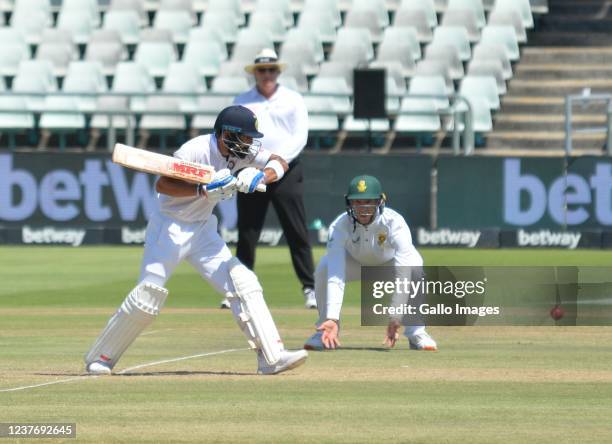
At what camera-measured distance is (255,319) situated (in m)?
8.64

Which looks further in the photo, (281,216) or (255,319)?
(281,216)

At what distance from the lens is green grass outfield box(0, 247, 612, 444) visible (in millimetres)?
6676

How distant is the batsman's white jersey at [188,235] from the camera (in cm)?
873

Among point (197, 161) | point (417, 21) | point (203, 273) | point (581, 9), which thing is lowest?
point (203, 273)

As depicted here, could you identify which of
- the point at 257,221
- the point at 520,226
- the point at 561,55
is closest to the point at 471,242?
the point at 520,226

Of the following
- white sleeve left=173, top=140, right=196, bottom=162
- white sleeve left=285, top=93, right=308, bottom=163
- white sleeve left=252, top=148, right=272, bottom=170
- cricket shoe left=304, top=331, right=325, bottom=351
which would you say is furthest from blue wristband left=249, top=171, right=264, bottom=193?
white sleeve left=285, top=93, right=308, bottom=163

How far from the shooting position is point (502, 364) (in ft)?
30.5

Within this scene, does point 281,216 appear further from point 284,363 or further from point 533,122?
point 533,122

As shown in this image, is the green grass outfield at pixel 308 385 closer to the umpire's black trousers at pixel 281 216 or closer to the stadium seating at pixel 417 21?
the umpire's black trousers at pixel 281 216

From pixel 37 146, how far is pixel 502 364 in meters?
16.6

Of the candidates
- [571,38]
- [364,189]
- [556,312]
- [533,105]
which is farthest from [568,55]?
[364,189]

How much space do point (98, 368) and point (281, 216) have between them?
4.95m

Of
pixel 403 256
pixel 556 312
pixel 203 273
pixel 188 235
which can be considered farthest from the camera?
pixel 556 312

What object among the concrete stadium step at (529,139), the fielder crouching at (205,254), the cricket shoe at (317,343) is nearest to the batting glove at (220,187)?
the fielder crouching at (205,254)
